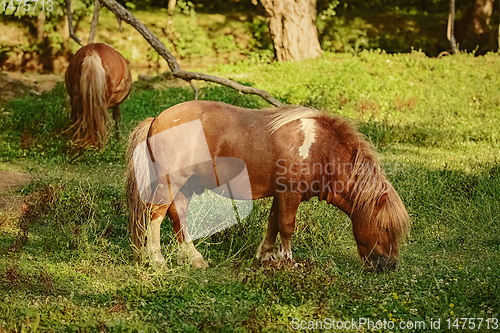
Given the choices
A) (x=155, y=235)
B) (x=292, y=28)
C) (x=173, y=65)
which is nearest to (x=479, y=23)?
(x=292, y=28)

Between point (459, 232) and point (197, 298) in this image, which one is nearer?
point (197, 298)

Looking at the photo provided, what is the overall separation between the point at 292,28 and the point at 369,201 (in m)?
10.3

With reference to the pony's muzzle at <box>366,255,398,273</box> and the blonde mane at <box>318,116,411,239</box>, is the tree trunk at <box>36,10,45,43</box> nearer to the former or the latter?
the blonde mane at <box>318,116,411,239</box>

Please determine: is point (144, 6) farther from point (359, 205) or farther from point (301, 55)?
point (359, 205)

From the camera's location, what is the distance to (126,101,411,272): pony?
4.89 metres

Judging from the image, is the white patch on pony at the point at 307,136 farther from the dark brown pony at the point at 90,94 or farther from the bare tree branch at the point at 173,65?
the dark brown pony at the point at 90,94

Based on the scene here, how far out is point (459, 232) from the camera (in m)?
6.14

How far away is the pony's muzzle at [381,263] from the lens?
4.95m

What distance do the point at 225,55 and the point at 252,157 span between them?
486 inches

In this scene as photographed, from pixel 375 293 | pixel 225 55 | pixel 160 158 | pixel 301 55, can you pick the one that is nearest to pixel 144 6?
pixel 225 55

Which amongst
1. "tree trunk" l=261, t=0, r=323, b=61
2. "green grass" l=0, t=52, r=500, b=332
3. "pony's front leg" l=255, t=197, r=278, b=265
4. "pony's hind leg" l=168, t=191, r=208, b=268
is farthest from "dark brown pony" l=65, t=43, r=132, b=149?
"tree trunk" l=261, t=0, r=323, b=61

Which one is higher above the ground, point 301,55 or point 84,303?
point 301,55

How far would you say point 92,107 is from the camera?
29.5ft

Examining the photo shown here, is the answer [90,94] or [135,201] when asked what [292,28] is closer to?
[90,94]
